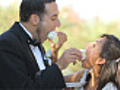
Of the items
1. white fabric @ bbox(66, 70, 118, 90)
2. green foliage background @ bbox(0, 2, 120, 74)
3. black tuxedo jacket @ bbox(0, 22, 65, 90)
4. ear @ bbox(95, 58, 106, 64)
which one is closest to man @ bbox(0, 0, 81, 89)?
black tuxedo jacket @ bbox(0, 22, 65, 90)

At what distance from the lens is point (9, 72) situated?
2.40m

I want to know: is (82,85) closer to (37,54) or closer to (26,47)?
(37,54)

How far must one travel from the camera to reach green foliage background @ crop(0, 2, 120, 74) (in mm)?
8266

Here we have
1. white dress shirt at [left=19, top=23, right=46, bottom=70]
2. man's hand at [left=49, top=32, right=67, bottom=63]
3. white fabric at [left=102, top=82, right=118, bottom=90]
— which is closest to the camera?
white dress shirt at [left=19, top=23, right=46, bottom=70]

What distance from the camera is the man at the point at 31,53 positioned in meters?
2.40

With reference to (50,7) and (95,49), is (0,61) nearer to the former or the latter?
(50,7)

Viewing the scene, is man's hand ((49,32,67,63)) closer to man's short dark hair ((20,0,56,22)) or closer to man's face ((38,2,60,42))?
man's face ((38,2,60,42))

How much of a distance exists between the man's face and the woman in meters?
0.71

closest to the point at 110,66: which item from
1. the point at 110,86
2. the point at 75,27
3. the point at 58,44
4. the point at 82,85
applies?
the point at 110,86

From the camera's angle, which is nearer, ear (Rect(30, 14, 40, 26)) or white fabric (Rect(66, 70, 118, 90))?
ear (Rect(30, 14, 40, 26))

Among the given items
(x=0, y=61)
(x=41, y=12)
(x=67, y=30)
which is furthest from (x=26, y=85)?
(x=67, y=30)

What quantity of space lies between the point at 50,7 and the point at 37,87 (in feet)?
2.98

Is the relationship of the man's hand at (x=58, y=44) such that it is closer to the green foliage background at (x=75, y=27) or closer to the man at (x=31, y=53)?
the man at (x=31, y=53)

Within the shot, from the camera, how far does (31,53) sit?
269 cm
